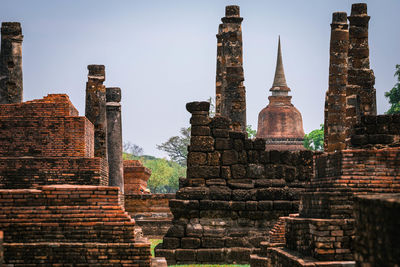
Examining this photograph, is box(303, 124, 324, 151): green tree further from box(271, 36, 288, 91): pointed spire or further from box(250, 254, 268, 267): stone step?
box(250, 254, 268, 267): stone step

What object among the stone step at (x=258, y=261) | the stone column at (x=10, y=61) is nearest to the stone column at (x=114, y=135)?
the stone column at (x=10, y=61)

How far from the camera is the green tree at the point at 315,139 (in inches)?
2569

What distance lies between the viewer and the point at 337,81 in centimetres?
2022

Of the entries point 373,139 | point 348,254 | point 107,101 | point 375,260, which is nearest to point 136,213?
point 107,101

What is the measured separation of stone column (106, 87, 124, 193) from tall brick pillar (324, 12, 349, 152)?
5.80 m

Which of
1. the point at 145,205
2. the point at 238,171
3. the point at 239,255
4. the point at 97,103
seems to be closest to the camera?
the point at 239,255

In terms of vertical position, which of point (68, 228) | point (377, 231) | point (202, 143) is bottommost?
point (68, 228)

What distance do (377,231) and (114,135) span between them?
49.0ft

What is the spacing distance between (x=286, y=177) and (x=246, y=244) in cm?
184

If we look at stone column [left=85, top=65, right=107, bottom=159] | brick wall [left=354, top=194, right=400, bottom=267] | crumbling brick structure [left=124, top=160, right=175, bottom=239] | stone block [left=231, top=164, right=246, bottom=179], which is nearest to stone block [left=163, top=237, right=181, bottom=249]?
stone block [left=231, top=164, right=246, bottom=179]

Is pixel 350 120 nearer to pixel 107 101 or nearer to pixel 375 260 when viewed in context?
pixel 107 101

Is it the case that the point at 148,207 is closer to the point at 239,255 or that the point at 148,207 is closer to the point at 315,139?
the point at 239,255

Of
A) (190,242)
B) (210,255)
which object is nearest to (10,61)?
(190,242)

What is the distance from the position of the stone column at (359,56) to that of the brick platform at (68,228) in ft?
33.4
